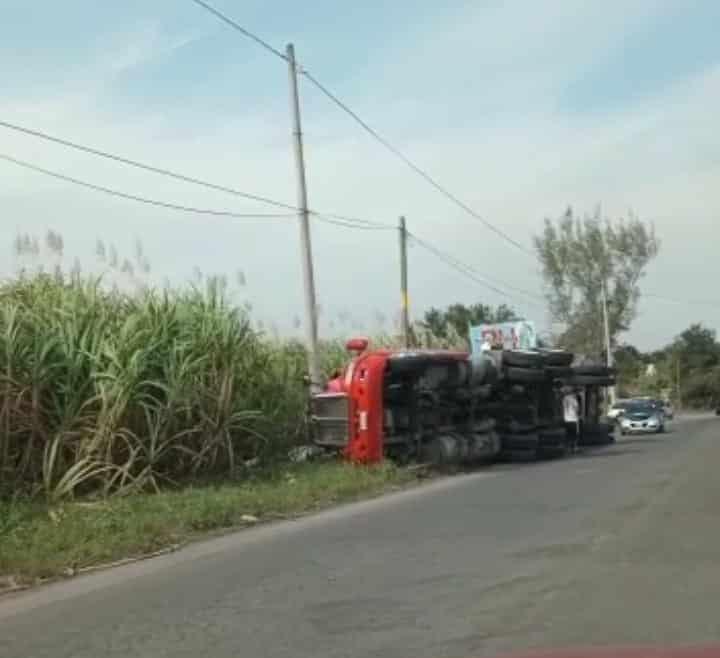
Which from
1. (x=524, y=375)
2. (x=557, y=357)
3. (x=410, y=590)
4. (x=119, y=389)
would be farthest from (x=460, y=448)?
(x=410, y=590)

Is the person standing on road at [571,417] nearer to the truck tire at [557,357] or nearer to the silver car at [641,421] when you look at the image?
the truck tire at [557,357]

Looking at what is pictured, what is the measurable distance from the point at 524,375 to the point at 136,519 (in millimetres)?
14300

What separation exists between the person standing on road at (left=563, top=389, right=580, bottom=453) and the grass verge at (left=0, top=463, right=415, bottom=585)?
13.1 metres

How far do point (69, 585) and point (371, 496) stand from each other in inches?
321

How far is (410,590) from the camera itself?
29.6ft

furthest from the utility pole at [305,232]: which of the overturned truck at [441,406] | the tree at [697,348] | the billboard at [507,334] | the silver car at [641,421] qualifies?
the tree at [697,348]

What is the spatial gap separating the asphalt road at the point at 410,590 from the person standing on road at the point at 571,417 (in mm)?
15205

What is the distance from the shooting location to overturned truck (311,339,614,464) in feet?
70.5

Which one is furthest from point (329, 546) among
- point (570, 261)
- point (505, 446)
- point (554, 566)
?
point (570, 261)

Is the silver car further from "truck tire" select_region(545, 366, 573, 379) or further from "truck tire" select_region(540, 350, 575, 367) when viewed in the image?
"truck tire" select_region(540, 350, 575, 367)

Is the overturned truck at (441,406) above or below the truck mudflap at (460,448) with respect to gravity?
above

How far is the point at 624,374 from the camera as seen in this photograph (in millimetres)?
114438

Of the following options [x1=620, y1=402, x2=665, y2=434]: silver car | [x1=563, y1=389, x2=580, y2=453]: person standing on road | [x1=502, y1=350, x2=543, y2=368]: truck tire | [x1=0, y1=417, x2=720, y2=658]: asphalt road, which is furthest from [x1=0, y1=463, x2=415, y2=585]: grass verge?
[x1=620, y1=402, x2=665, y2=434]: silver car

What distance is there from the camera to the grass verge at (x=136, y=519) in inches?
425
